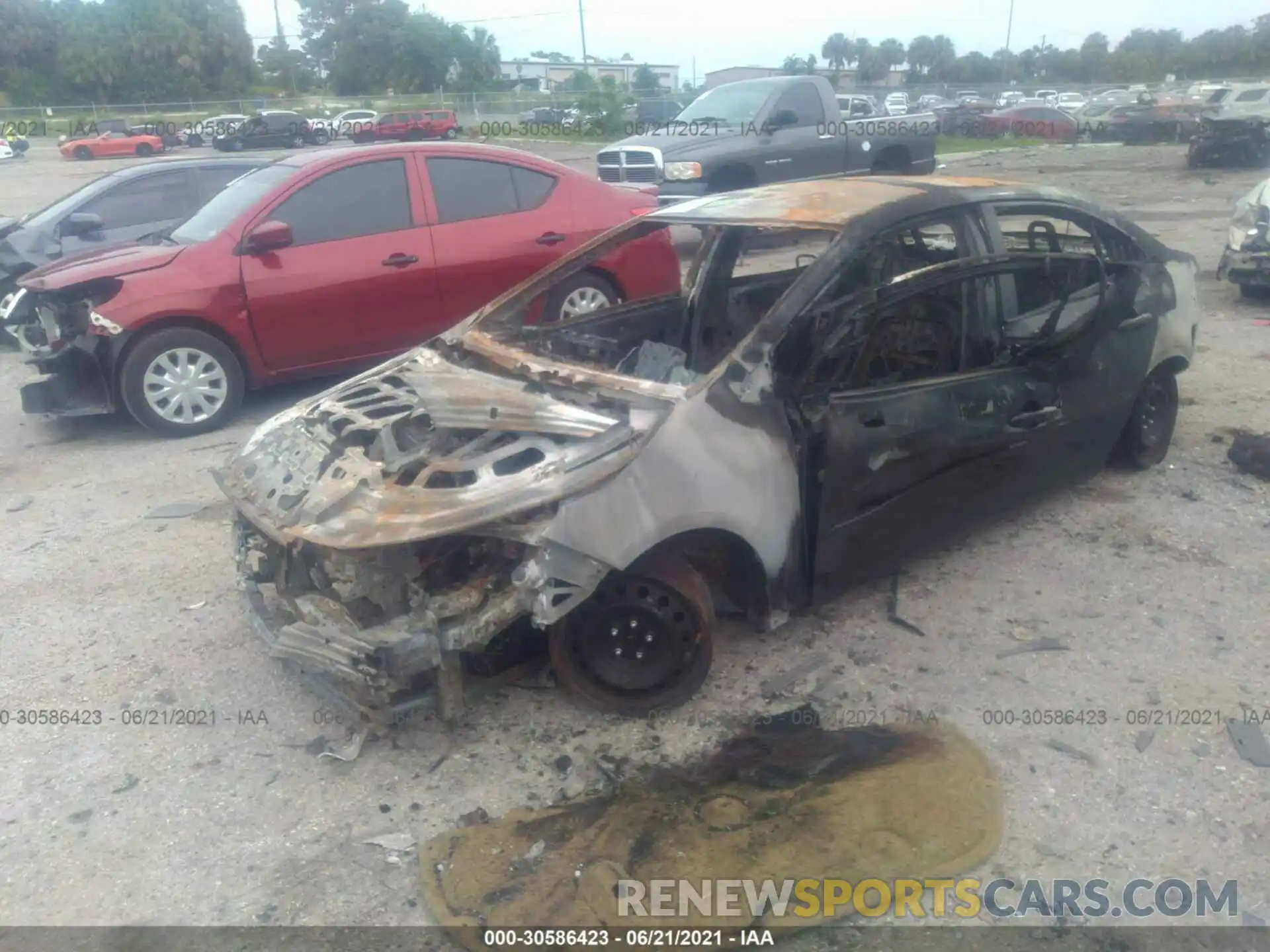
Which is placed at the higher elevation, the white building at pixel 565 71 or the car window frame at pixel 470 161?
the white building at pixel 565 71

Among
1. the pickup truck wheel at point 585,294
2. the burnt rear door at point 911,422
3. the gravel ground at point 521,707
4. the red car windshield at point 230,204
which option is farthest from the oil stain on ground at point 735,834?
the red car windshield at point 230,204

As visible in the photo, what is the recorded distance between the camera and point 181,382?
21.8ft

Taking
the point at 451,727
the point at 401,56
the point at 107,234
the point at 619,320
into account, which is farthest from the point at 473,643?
the point at 401,56

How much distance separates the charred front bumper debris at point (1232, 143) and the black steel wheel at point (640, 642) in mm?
22956

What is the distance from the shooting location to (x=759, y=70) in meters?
18.2

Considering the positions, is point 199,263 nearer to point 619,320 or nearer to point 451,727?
point 619,320

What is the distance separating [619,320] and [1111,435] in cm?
238

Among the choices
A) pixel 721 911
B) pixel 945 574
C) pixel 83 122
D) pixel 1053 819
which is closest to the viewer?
pixel 721 911

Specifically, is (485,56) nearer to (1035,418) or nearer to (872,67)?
(872,67)

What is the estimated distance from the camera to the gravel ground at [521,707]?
2.95 metres

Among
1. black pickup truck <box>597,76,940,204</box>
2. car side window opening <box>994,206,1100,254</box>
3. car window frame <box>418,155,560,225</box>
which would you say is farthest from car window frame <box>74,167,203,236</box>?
car side window opening <box>994,206,1100,254</box>

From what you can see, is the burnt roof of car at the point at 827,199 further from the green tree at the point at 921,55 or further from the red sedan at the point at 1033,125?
the green tree at the point at 921,55

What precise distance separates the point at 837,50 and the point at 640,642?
337ft

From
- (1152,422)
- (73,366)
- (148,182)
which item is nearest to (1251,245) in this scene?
(1152,422)
